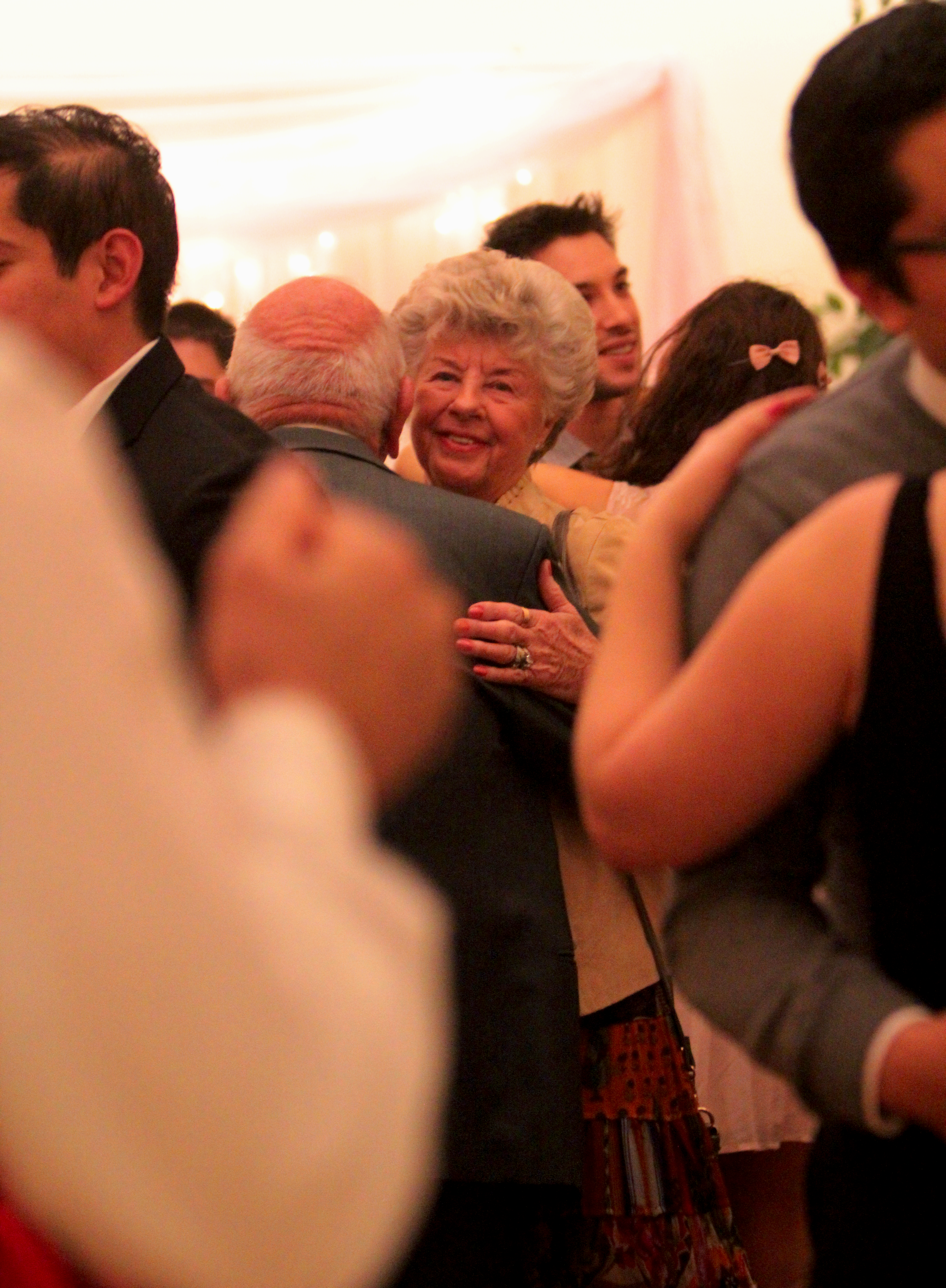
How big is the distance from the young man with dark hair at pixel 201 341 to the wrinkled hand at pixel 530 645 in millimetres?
1885

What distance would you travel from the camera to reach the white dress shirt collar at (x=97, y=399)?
1660mm

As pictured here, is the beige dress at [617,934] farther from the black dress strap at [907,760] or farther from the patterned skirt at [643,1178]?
the black dress strap at [907,760]

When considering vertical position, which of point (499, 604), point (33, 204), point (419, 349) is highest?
point (33, 204)

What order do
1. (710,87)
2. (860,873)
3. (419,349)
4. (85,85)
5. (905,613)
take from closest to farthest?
(905,613), (860,873), (419,349), (85,85), (710,87)

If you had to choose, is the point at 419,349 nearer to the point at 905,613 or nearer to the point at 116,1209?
the point at 905,613

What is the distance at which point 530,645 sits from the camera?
1.92 meters

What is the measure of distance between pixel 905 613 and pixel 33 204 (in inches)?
49.7

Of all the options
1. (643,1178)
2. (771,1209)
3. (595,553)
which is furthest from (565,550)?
(771,1209)

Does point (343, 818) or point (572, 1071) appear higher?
point (343, 818)

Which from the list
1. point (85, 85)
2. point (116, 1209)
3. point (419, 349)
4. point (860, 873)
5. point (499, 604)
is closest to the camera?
point (116, 1209)

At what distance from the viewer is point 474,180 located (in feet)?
16.0

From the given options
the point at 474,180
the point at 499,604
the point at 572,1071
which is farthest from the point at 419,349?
the point at 474,180

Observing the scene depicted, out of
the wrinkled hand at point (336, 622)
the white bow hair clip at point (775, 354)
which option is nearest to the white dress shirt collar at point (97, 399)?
Answer: the white bow hair clip at point (775, 354)

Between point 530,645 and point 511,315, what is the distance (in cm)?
65
